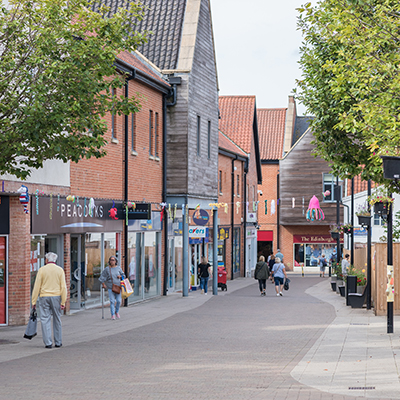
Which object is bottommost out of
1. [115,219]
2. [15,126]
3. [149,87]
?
[115,219]

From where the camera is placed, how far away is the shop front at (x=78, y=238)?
1742 cm

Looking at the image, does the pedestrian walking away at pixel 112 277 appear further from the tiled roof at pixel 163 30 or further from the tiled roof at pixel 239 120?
the tiled roof at pixel 239 120

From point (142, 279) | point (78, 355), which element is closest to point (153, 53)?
point (142, 279)

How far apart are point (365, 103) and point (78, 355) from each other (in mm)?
6957

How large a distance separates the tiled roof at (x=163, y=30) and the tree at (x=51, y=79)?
14447 mm

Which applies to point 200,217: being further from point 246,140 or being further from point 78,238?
point 246,140

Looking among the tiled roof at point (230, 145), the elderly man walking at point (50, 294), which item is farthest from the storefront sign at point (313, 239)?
the elderly man walking at point (50, 294)

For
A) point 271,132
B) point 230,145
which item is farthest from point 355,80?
point 271,132

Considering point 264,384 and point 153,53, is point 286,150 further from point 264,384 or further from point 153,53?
point 264,384

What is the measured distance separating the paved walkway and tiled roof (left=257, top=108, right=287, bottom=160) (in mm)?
39855

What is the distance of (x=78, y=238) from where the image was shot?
782 inches

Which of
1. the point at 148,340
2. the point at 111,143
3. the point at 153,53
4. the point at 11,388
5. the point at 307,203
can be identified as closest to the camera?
the point at 11,388

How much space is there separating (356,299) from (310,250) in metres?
34.8

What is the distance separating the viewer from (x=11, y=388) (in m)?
9.02
